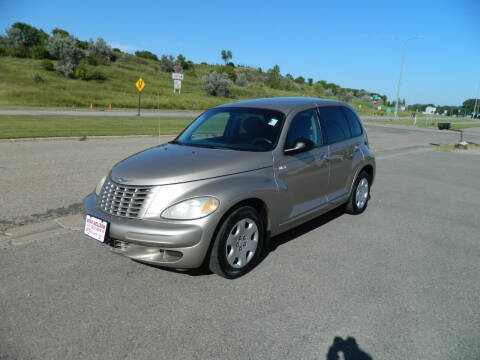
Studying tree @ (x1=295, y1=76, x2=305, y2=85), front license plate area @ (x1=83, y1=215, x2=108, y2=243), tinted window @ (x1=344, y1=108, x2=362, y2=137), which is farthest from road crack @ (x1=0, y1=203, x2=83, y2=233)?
tree @ (x1=295, y1=76, x2=305, y2=85)

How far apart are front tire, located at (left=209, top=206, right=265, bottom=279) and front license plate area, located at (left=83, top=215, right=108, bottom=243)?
995 mm

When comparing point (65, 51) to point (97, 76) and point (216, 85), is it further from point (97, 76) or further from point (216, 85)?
point (216, 85)

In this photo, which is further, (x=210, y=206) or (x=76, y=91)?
(x=76, y=91)

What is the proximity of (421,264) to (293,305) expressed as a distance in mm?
1814

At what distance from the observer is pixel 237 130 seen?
4.46m

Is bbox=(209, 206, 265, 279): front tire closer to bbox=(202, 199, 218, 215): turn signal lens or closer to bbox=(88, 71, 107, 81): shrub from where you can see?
bbox=(202, 199, 218, 215): turn signal lens

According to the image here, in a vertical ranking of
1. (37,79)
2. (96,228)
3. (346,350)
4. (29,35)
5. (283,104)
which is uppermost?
(29,35)

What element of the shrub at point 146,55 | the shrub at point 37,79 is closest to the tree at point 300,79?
the shrub at point 146,55

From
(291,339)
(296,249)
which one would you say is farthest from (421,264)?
(291,339)

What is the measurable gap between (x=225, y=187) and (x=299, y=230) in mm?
2014

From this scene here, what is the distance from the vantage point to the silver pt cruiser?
327 centimetres

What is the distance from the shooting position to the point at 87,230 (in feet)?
11.8

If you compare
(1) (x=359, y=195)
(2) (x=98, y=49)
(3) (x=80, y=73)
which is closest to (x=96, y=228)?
(1) (x=359, y=195)

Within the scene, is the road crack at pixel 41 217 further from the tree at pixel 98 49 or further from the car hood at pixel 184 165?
the tree at pixel 98 49
